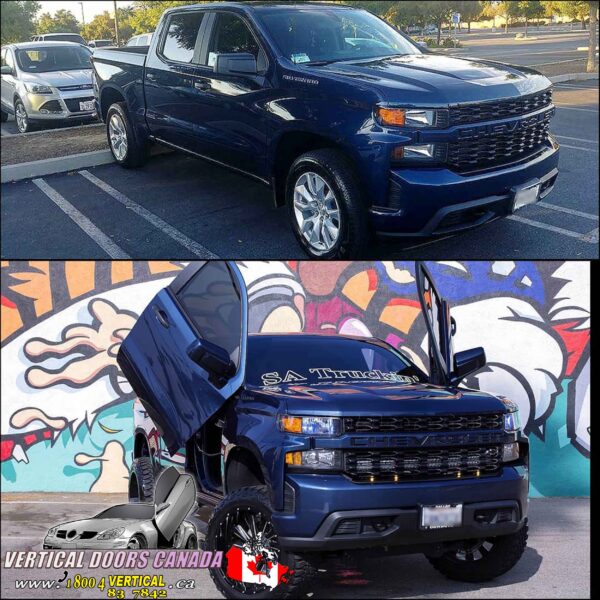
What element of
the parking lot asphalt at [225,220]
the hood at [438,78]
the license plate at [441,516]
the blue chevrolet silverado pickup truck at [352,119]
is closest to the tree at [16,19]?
the blue chevrolet silverado pickup truck at [352,119]

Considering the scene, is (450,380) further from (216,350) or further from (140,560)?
(140,560)

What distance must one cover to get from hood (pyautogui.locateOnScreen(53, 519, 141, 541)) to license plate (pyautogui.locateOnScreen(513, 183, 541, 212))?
3.30 metres

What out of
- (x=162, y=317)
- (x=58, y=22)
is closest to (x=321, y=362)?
(x=162, y=317)

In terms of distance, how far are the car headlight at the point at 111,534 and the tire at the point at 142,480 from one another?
2.32 feet

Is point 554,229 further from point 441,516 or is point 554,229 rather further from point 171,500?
point 171,500

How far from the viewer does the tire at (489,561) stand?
414 cm

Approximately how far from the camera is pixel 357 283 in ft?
28.0

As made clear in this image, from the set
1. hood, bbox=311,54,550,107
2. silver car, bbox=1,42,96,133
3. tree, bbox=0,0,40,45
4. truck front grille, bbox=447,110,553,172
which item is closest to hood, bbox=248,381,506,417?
truck front grille, bbox=447,110,553,172

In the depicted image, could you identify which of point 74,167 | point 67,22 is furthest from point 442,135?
point 74,167

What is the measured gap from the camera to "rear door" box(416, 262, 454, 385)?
457cm

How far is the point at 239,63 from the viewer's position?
209 inches

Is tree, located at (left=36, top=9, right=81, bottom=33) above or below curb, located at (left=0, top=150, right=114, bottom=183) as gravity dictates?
above

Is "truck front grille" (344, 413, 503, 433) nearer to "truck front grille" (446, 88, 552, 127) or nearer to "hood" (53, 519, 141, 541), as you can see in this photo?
"hood" (53, 519, 141, 541)

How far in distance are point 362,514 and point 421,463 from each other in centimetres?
44
